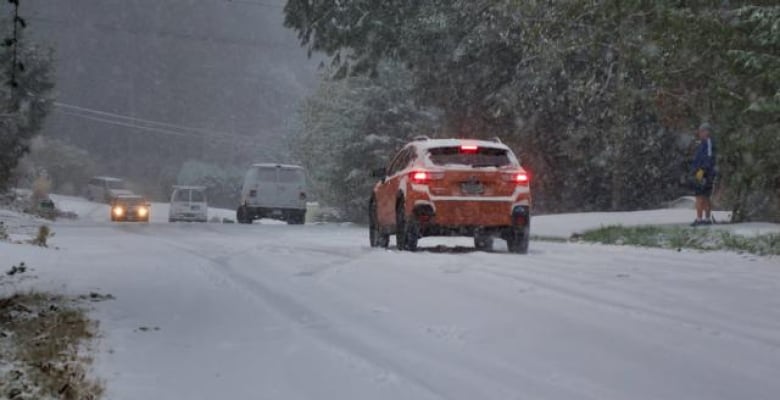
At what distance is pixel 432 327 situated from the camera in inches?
261

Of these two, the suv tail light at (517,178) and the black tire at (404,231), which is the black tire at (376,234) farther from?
the suv tail light at (517,178)

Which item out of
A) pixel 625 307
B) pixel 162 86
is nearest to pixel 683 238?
pixel 625 307

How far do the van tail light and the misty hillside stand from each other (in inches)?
3216

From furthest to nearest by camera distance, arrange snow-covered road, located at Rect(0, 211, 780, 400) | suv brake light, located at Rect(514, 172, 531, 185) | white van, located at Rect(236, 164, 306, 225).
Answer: white van, located at Rect(236, 164, 306, 225) < suv brake light, located at Rect(514, 172, 531, 185) < snow-covered road, located at Rect(0, 211, 780, 400)

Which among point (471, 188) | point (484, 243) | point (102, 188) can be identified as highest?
point (102, 188)

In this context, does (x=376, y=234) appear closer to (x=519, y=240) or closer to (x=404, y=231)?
(x=404, y=231)

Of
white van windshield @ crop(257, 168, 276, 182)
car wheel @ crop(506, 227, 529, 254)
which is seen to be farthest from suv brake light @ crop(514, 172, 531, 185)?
white van windshield @ crop(257, 168, 276, 182)

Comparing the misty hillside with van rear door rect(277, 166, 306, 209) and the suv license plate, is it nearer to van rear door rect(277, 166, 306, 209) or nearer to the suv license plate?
van rear door rect(277, 166, 306, 209)

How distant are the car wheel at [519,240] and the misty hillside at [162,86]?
81.8 m

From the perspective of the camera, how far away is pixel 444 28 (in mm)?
28750

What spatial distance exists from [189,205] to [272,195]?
11955mm

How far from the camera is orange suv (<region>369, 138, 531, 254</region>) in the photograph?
13.6 meters

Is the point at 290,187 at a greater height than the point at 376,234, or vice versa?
the point at 290,187

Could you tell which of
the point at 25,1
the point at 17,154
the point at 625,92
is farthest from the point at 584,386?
the point at 25,1
